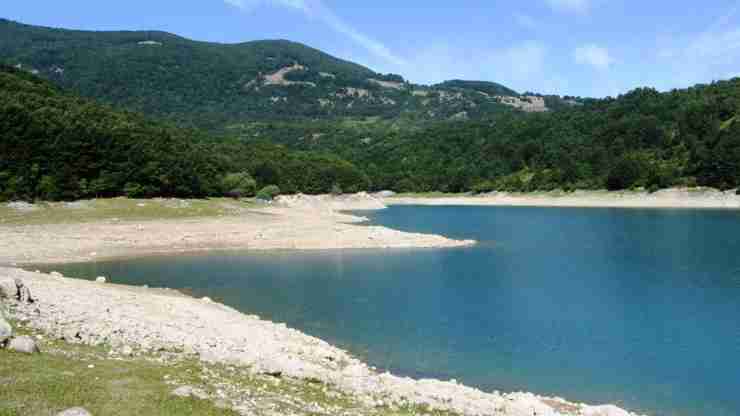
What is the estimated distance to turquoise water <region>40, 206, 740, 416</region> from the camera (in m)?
16.5

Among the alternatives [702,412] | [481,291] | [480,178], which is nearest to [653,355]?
[702,412]

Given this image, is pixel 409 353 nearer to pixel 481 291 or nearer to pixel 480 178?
pixel 481 291

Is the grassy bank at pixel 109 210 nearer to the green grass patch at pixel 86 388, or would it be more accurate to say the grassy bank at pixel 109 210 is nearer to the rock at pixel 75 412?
the green grass patch at pixel 86 388

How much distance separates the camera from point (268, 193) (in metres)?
91.4

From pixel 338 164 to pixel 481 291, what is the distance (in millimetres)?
97170

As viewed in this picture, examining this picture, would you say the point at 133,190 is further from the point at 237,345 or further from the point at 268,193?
the point at 237,345

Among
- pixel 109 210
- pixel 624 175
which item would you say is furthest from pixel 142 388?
pixel 624 175

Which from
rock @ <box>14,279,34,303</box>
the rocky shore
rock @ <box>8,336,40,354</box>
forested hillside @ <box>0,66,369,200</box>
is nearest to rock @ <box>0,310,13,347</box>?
rock @ <box>8,336,40,354</box>

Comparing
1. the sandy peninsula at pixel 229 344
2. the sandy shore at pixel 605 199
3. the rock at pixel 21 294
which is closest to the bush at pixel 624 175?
the sandy shore at pixel 605 199

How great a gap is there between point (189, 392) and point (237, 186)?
7317 cm

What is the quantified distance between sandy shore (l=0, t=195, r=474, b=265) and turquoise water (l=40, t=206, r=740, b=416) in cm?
264

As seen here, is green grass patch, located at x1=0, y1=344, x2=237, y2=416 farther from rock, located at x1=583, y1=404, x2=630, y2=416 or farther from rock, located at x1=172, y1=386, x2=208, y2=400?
rock, located at x1=583, y1=404, x2=630, y2=416

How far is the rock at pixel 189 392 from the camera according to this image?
945 cm

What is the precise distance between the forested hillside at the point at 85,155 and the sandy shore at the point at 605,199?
176ft
